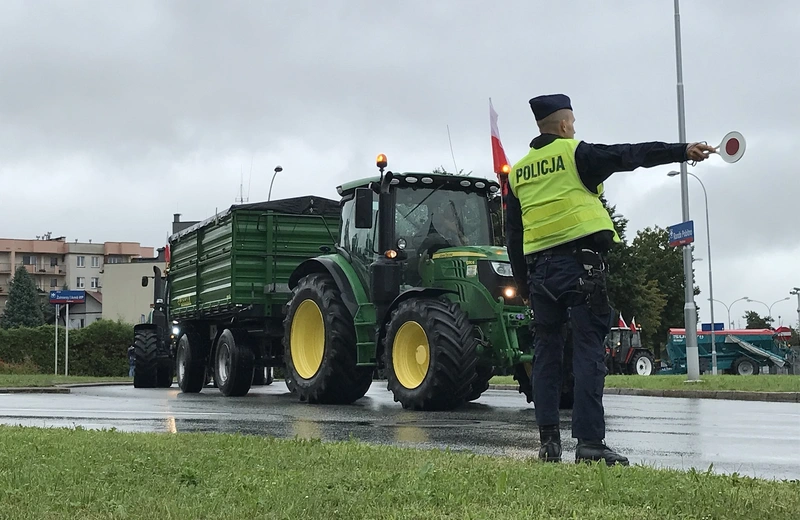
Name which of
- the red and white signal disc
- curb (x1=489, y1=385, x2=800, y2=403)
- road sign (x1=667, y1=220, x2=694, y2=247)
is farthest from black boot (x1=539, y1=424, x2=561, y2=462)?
road sign (x1=667, y1=220, x2=694, y2=247)

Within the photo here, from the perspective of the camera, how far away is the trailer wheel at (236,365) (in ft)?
→ 57.8

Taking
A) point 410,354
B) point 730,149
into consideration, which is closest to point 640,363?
point 410,354

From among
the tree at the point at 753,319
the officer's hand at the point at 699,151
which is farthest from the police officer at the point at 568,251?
the tree at the point at 753,319

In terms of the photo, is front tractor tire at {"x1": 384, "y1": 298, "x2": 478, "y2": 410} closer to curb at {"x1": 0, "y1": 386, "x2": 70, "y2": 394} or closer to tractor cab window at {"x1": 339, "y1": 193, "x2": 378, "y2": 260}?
tractor cab window at {"x1": 339, "y1": 193, "x2": 378, "y2": 260}

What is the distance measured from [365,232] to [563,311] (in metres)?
7.91

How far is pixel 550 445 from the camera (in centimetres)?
632

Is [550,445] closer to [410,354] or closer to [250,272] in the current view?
[410,354]

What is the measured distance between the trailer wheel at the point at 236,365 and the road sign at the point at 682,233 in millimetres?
10310

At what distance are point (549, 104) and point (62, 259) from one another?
14380 cm

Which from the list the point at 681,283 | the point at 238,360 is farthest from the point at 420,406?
the point at 681,283

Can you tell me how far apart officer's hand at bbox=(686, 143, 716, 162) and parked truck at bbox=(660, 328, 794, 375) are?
4764 centimetres

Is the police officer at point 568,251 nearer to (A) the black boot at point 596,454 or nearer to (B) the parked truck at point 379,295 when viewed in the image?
(A) the black boot at point 596,454

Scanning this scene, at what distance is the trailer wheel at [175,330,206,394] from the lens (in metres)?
20.2

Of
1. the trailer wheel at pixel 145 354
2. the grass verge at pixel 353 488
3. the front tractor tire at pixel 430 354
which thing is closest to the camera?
the grass verge at pixel 353 488
